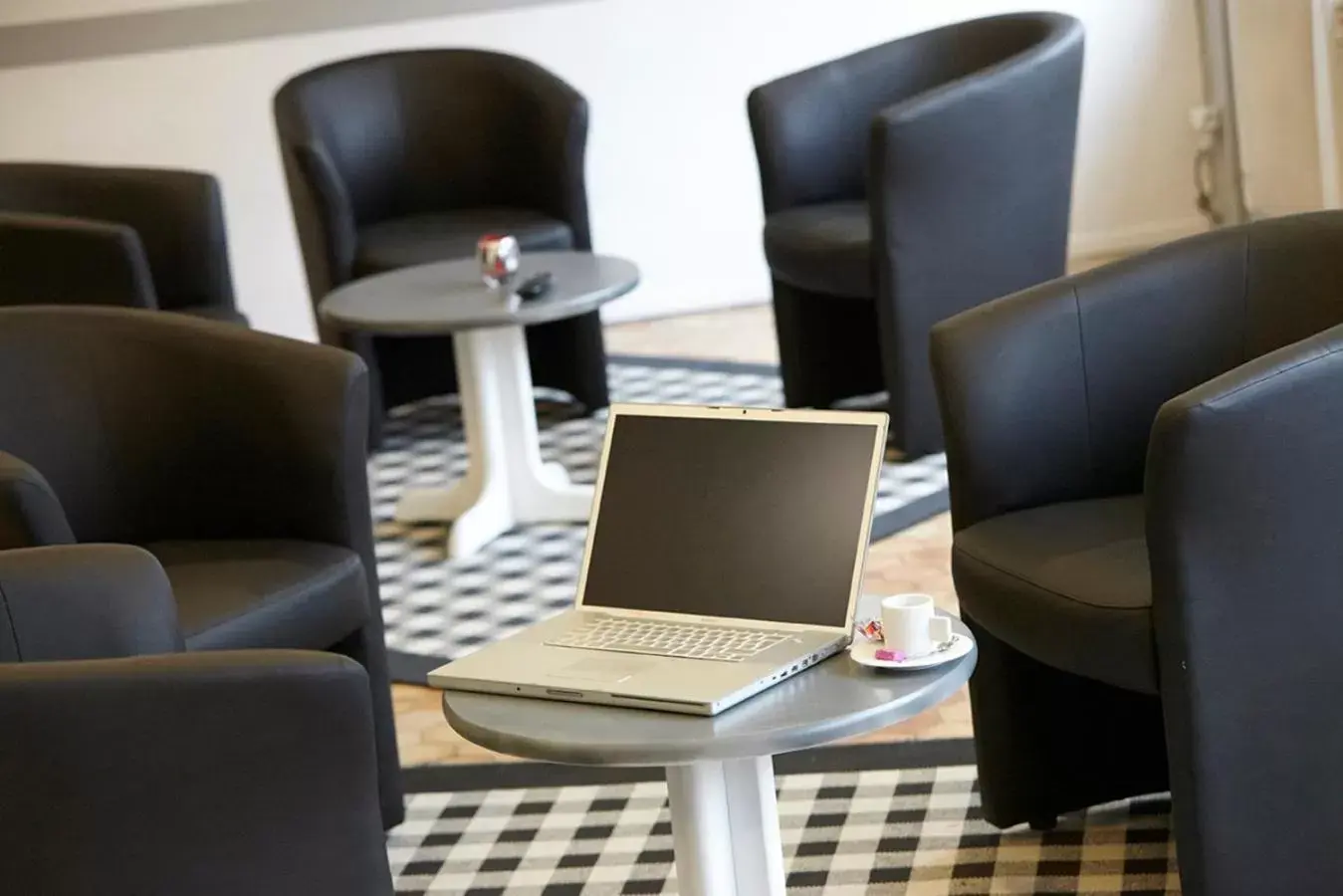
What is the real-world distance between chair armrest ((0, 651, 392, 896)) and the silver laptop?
19 centimetres

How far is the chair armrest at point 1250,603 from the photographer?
224 centimetres

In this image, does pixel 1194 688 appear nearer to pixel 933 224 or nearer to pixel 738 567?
pixel 738 567

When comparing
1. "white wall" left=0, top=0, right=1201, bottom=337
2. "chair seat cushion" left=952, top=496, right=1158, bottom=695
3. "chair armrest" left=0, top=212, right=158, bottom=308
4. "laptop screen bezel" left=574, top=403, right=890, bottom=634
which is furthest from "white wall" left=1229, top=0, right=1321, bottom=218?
"laptop screen bezel" left=574, top=403, right=890, bottom=634

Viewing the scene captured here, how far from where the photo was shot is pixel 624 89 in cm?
638

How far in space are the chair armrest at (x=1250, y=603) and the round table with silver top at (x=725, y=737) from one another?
0.36m

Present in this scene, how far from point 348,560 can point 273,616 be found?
181mm

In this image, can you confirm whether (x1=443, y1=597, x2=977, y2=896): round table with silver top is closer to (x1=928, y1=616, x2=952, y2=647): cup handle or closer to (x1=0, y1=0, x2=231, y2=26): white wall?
(x1=928, y1=616, x2=952, y2=647): cup handle

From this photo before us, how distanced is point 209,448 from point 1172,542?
156cm

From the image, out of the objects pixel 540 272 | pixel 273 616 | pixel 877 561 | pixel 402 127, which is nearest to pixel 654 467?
pixel 273 616

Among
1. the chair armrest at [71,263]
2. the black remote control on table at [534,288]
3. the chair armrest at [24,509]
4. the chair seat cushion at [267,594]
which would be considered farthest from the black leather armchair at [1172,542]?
the chair armrest at [71,263]

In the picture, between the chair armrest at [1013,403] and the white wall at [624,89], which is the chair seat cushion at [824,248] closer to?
the white wall at [624,89]

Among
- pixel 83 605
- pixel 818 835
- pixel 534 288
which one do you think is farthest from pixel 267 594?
pixel 534 288

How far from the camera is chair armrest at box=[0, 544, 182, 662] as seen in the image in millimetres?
2080

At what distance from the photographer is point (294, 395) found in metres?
3.06
